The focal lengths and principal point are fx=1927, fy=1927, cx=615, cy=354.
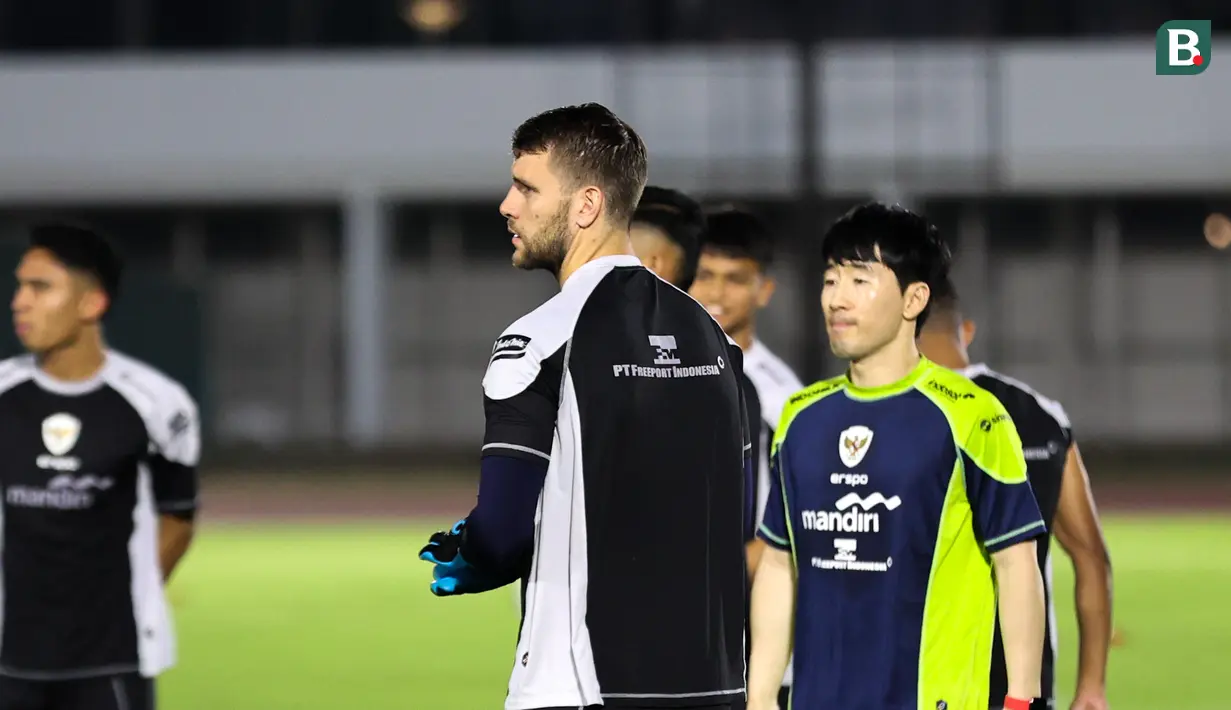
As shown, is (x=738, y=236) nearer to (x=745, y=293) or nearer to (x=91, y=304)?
(x=745, y=293)

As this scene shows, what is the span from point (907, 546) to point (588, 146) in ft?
4.10

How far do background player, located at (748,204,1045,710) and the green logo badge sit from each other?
24240 millimetres

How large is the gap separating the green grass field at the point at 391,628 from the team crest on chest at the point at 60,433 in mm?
4003

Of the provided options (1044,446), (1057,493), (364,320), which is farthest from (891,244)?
(364,320)

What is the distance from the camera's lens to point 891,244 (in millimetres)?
4535

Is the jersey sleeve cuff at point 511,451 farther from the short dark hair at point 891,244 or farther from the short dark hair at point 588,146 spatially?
the short dark hair at point 891,244

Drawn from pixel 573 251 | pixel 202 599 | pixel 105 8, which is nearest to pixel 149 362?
pixel 105 8

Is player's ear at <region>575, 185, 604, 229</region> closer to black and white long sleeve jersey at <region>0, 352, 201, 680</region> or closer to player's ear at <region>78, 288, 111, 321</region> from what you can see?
black and white long sleeve jersey at <region>0, 352, 201, 680</region>

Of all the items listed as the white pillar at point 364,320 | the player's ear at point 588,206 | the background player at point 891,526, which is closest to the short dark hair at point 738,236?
the background player at point 891,526

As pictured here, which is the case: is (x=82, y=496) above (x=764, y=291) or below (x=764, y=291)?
below

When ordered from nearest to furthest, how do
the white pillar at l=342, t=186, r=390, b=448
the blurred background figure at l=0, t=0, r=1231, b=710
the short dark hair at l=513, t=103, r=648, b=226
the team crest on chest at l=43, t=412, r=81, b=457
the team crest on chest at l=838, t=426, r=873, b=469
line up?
the short dark hair at l=513, t=103, r=648, b=226 < the team crest on chest at l=838, t=426, r=873, b=469 < the team crest on chest at l=43, t=412, r=81, b=457 < the blurred background figure at l=0, t=0, r=1231, b=710 < the white pillar at l=342, t=186, r=390, b=448

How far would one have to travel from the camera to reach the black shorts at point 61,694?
5.33 m

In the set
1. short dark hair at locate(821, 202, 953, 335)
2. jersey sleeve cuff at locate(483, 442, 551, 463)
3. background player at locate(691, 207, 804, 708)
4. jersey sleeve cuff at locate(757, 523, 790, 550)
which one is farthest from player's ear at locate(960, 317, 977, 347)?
jersey sleeve cuff at locate(483, 442, 551, 463)

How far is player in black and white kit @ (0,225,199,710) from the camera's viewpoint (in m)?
5.35
